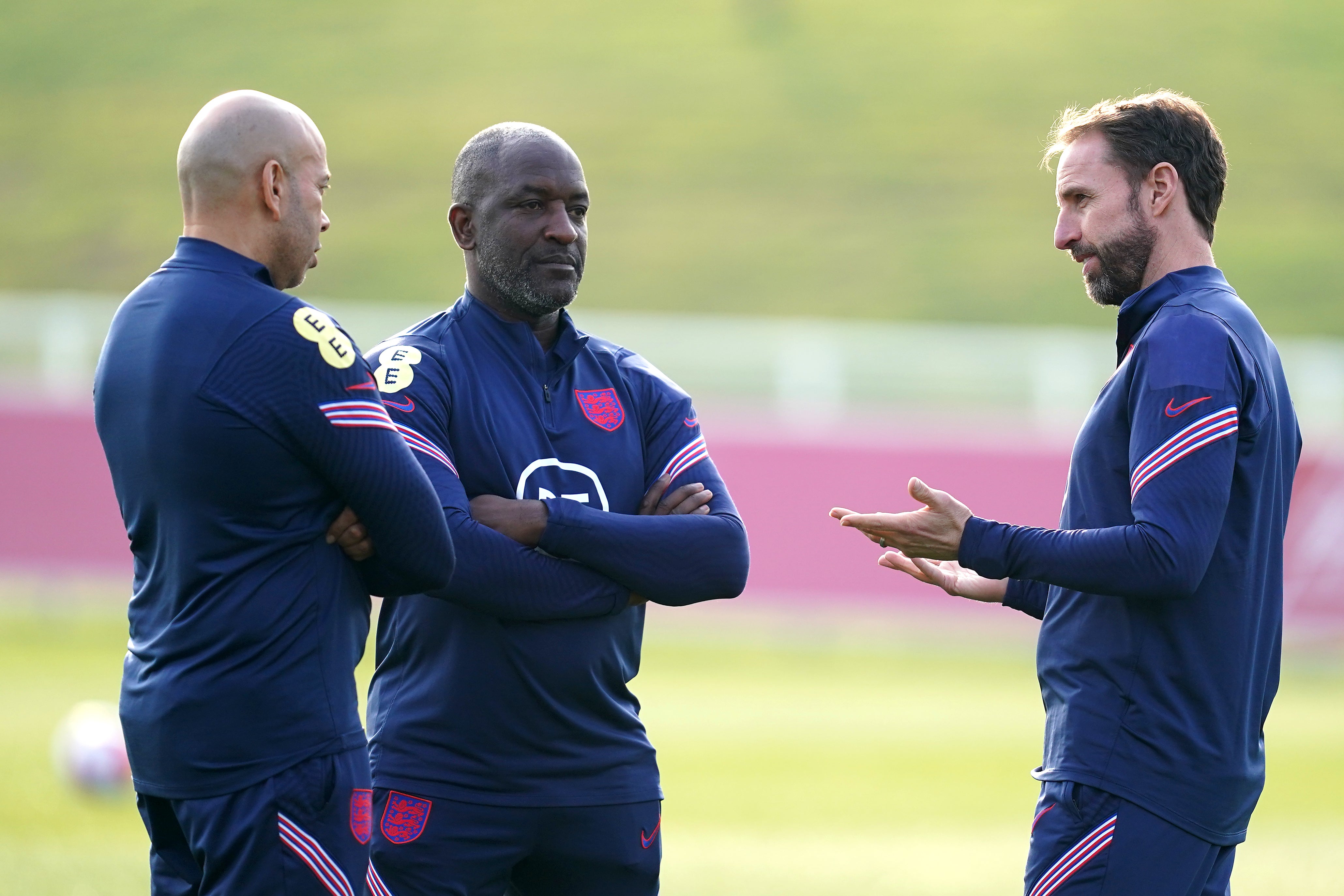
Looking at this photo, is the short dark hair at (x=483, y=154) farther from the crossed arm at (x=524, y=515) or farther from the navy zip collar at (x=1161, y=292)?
the navy zip collar at (x=1161, y=292)

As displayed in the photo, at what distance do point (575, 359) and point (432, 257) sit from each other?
83.7 ft

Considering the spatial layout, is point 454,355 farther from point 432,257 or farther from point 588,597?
point 432,257

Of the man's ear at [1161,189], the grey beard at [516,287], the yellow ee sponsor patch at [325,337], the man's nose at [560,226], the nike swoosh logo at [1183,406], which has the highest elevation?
the man's ear at [1161,189]

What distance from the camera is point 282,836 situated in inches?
113

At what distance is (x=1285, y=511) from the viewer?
3432mm

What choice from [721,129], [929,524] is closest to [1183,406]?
[929,524]

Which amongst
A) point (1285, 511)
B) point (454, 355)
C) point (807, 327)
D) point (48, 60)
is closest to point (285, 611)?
point (454, 355)

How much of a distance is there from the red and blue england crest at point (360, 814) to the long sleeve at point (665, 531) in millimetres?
755

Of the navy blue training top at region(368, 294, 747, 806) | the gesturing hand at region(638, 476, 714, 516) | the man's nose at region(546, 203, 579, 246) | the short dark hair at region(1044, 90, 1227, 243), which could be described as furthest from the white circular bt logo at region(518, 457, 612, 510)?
the short dark hair at region(1044, 90, 1227, 243)

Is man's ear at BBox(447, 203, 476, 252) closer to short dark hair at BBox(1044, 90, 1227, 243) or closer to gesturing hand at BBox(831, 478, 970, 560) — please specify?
gesturing hand at BBox(831, 478, 970, 560)

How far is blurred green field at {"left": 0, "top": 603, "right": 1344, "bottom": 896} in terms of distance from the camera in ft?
23.2

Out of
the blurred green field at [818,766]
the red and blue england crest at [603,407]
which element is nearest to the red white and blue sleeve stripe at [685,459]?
the red and blue england crest at [603,407]

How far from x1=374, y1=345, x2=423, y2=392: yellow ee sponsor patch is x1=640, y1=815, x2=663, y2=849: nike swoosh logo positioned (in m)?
1.17

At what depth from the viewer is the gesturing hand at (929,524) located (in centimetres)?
335
